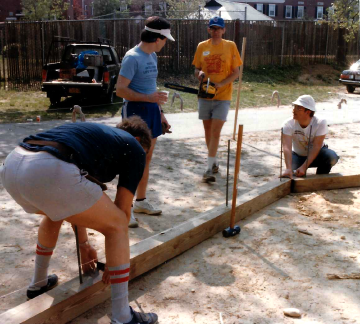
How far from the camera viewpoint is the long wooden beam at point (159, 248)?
9.21 feet

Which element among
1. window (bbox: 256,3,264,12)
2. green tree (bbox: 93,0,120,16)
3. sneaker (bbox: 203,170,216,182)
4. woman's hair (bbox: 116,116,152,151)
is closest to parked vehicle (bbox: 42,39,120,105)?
sneaker (bbox: 203,170,216,182)

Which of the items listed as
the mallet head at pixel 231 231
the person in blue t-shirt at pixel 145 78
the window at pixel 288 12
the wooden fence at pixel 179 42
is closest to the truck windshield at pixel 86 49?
the wooden fence at pixel 179 42

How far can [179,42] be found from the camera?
65.2 ft

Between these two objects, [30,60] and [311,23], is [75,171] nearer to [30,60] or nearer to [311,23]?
[30,60]

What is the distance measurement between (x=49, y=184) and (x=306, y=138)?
4075 mm

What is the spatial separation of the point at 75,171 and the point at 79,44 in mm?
11926

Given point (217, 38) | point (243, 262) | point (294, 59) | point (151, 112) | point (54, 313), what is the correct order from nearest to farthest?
point (54, 313) < point (243, 262) < point (151, 112) < point (217, 38) < point (294, 59)

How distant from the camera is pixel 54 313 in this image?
9.37ft

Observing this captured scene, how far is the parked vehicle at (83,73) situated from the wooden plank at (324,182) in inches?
307

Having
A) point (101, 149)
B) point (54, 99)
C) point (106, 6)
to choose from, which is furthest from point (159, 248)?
point (106, 6)

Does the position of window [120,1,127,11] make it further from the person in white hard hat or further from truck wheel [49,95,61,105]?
the person in white hard hat

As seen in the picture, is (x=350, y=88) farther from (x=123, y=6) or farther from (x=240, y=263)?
(x=123, y=6)

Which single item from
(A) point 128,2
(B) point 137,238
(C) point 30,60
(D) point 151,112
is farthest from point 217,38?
(A) point 128,2

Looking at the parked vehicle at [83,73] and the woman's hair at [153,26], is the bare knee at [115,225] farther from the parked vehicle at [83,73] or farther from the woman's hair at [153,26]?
the parked vehicle at [83,73]
